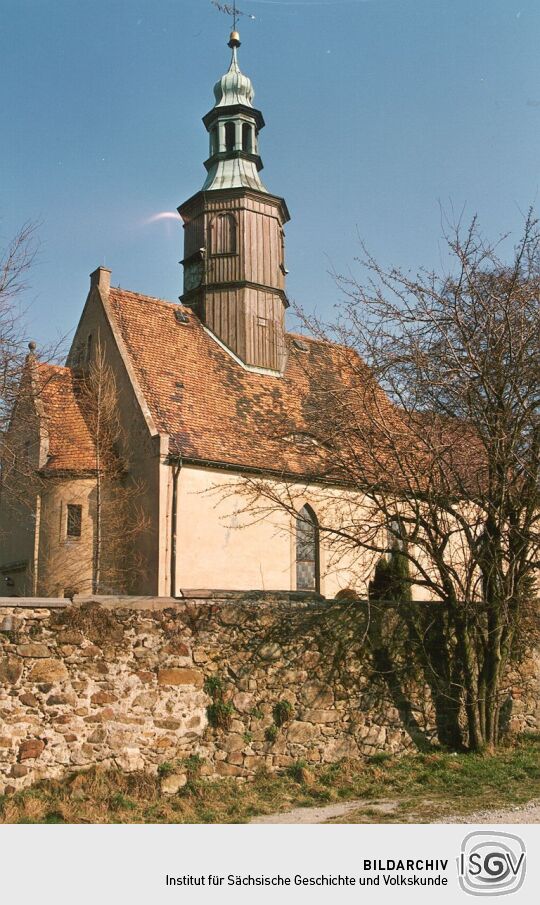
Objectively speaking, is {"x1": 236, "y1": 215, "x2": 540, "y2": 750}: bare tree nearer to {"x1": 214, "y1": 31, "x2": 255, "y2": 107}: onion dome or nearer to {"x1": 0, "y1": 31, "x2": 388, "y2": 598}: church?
{"x1": 0, "y1": 31, "x2": 388, "y2": 598}: church

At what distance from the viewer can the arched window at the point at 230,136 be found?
2828 centimetres

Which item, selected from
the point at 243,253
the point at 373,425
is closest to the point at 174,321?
the point at 243,253

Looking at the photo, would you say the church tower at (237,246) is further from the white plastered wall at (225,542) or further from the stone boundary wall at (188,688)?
the stone boundary wall at (188,688)

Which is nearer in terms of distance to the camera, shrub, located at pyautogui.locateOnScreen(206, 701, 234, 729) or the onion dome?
shrub, located at pyautogui.locateOnScreen(206, 701, 234, 729)

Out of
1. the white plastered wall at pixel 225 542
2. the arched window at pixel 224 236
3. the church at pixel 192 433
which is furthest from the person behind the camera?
the arched window at pixel 224 236

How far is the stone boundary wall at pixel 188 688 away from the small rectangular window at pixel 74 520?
10.0 meters

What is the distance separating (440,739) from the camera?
11922 millimetres

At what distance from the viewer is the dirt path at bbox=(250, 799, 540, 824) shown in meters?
8.19

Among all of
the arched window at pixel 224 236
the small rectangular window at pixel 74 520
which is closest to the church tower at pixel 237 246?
the arched window at pixel 224 236

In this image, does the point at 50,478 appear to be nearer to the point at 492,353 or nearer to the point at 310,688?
the point at 310,688

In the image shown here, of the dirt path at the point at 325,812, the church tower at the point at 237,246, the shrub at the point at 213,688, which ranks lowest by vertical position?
the dirt path at the point at 325,812

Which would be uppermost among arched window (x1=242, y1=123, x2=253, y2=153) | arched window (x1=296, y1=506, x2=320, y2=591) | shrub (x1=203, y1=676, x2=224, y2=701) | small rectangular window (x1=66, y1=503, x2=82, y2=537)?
arched window (x1=242, y1=123, x2=253, y2=153)

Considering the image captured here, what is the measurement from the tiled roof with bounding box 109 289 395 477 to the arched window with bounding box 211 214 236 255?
7.51 ft
